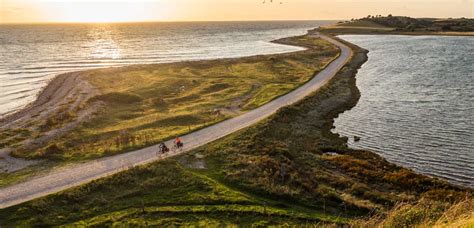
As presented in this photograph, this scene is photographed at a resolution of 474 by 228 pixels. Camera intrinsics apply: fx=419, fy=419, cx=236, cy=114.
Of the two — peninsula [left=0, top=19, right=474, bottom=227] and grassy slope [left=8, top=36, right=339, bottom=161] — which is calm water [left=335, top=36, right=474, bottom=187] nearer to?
peninsula [left=0, top=19, right=474, bottom=227]

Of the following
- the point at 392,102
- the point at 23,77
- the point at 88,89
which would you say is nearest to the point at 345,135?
the point at 392,102

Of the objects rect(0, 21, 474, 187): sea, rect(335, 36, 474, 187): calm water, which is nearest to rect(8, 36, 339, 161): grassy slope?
rect(0, 21, 474, 187): sea

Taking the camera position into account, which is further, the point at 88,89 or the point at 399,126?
the point at 88,89

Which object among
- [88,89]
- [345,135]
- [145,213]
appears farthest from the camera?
[88,89]

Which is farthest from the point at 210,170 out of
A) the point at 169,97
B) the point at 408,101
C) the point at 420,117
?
the point at 408,101

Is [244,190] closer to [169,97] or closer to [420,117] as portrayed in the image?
[420,117]

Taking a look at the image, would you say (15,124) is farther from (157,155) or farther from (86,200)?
(86,200)

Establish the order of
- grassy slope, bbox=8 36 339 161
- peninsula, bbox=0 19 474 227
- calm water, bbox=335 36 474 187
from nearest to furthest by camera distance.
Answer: peninsula, bbox=0 19 474 227
calm water, bbox=335 36 474 187
grassy slope, bbox=8 36 339 161
